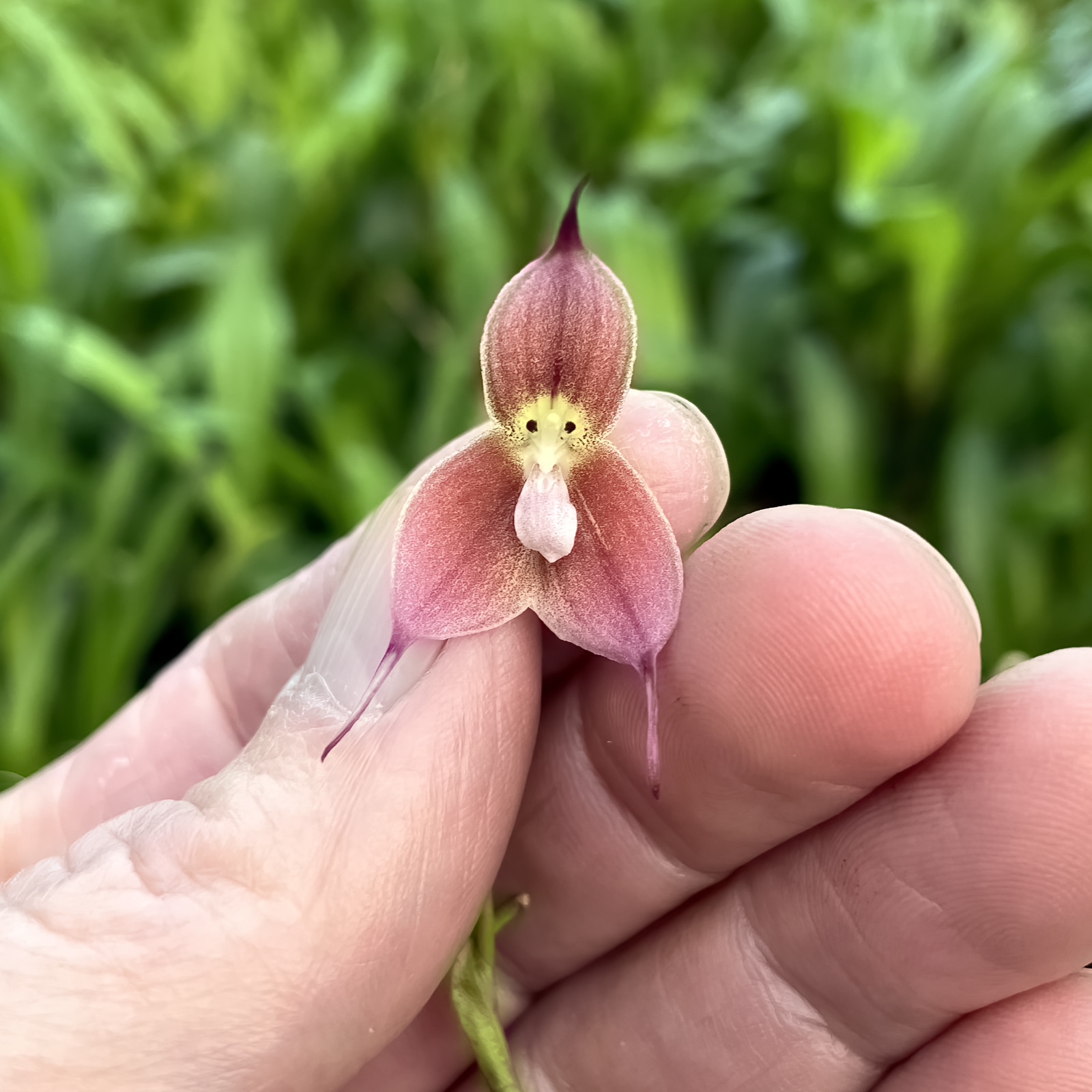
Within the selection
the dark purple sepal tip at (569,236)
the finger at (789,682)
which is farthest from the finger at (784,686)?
the dark purple sepal tip at (569,236)

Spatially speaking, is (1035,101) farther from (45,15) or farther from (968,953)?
(45,15)

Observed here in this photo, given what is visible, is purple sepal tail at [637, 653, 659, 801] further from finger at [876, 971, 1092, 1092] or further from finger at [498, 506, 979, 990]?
finger at [876, 971, 1092, 1092]

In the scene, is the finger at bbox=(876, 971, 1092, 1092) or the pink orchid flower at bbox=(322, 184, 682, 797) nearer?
the pink orchid flower at bbox=(322, 184, 682, 797)

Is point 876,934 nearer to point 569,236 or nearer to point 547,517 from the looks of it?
point 547,517

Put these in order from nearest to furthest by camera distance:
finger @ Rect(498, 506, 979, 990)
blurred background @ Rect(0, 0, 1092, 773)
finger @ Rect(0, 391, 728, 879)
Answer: finger @ Rect(498, 506, 979, 990), finger @ Rect(0, 391, 728, 879), blurred background @ Rect(0, 0, 1092, 773)

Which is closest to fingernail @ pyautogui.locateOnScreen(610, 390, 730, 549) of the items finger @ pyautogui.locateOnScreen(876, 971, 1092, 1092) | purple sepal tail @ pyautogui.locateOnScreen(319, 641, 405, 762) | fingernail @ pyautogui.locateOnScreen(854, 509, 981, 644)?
fingernail @ pyautogui.locateOnScreen(854, 509, 981, 644)

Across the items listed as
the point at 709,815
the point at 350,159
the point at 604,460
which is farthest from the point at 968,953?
the point at 350,159

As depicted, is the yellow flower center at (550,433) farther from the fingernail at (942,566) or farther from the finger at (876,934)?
the finger at (876,934)

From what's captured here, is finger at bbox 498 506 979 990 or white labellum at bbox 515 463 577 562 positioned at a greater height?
white labellum at bbox 515 463 577 562

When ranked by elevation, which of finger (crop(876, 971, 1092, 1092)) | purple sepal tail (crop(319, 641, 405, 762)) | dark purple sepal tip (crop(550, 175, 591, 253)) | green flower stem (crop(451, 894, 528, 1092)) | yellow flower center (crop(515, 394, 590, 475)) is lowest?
finger (crop(876, 971, 1092, 1092))
